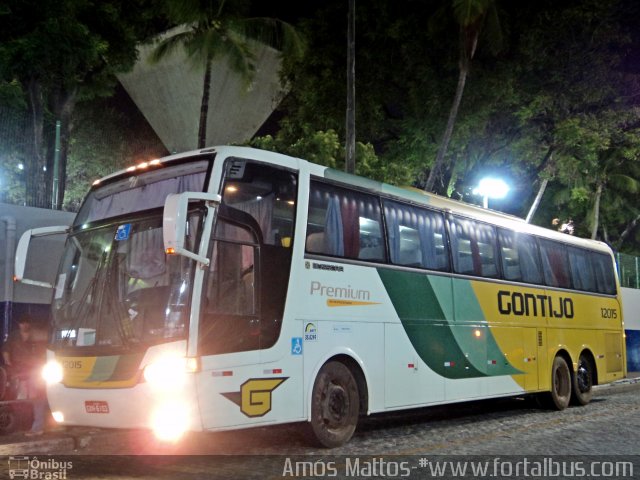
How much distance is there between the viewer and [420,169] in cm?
2378

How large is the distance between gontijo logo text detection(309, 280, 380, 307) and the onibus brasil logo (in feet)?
10.5

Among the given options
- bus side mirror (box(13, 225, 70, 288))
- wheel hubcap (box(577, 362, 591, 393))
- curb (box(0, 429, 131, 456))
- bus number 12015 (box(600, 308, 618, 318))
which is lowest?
curb (box(0, 429, 131, 456))

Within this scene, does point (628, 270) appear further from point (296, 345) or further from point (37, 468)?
point (37, 468)

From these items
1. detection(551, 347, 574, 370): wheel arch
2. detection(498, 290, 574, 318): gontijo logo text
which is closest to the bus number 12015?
detection(498, 290, 574, 318): gontijo logo text

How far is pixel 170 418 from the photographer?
6367mm

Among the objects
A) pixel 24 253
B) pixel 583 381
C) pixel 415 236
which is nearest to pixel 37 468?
pixel 24 253

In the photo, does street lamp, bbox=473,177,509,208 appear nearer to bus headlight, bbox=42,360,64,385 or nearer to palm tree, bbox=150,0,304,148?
palm tree, bbox=150,0,304,148

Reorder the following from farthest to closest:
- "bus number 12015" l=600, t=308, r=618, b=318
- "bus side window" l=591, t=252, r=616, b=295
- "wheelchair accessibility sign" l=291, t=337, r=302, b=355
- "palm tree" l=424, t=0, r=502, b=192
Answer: "palm tree" l=424, t=0, r=502, b=192 → "bus side window" l=591, t=252, r=616, b=295 → "bus number 12015" l=600, t=308, r=618, b=318 → "wheelchair accessibility sign" l=291, t=337, r=302, b=355

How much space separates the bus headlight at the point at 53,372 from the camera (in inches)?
283

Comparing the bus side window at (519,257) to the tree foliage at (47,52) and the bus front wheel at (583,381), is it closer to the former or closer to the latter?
the bus front wheel at (583,381)

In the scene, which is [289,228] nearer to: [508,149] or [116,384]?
[116,384]

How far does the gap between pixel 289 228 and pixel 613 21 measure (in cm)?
1811

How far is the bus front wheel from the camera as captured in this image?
1330 cm

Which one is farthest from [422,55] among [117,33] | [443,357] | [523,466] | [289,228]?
[523,466]
